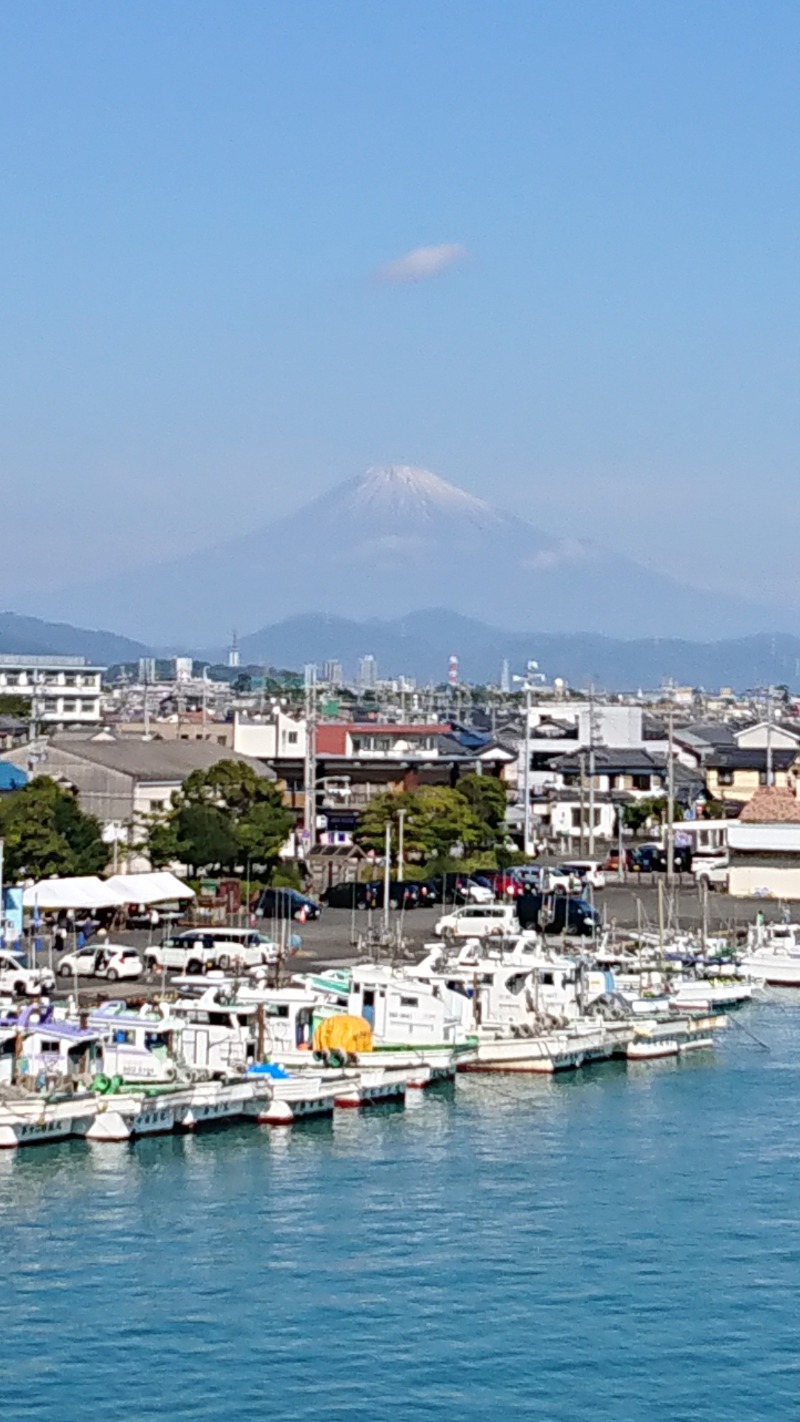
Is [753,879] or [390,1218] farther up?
[753,879]

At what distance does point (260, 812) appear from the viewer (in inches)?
1361

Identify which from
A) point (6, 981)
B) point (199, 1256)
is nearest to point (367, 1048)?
point (6, 981)

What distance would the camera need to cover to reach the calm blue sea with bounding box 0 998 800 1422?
12695 millimetres

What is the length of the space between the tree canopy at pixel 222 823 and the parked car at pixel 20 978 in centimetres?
875

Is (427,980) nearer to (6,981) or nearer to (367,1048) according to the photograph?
(367,1048)

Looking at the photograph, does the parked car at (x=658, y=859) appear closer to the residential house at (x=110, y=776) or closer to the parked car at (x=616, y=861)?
the parked car at (x=616, y=861)

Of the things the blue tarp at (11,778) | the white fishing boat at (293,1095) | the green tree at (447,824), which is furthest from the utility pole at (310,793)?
Result: the white fishing boat at (293,1095)

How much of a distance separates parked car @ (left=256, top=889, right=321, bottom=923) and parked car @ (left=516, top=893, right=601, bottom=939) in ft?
9.57

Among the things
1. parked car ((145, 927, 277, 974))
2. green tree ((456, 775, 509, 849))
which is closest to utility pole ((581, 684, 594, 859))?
green tree ((456, 775, 509, 849))

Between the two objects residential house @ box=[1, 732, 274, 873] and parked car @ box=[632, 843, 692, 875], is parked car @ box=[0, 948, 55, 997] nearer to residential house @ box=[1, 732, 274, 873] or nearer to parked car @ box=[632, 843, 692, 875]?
residential house @ box=[1, 732, 274, 873]

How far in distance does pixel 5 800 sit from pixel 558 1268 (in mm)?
17859

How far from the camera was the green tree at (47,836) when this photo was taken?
29969 millimetres

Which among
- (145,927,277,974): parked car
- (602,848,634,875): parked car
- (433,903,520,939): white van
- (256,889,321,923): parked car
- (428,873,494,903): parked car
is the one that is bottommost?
(145,927,277,974): parked car

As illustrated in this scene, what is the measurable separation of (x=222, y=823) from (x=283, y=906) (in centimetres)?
238
